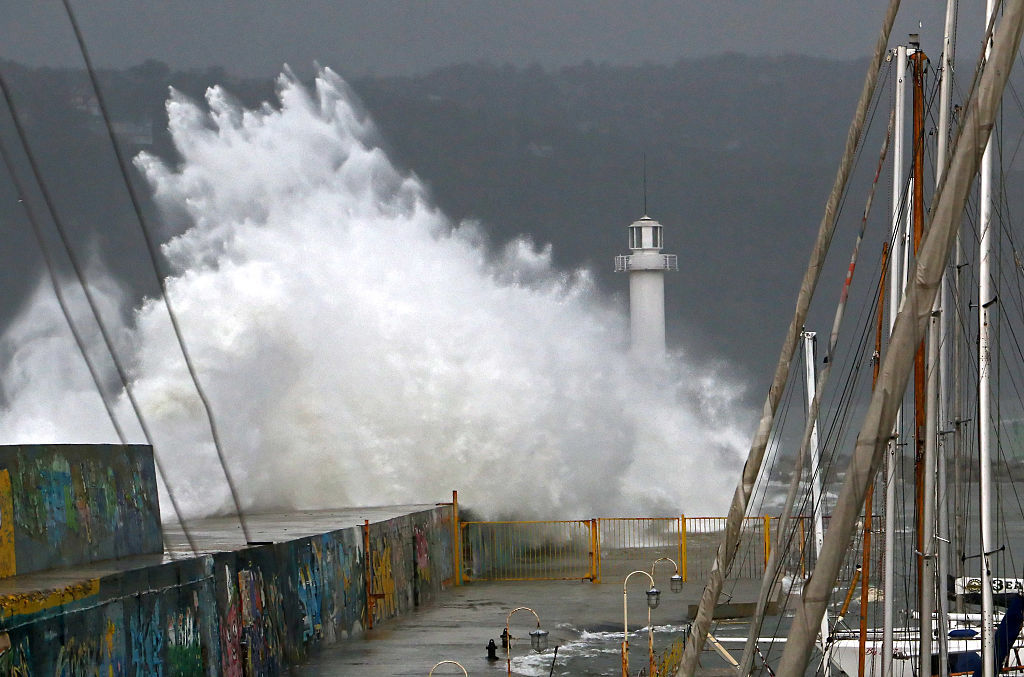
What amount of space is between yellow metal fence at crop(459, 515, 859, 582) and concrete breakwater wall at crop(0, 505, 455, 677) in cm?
406

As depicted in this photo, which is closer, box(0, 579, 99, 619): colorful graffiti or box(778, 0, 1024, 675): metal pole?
box(778, 0, 1024, 675): metal pole

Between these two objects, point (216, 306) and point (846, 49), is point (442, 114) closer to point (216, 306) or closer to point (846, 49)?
point (846, 49)

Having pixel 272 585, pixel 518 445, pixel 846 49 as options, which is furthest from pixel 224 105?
pixel 846 49

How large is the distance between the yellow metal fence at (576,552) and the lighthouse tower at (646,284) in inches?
745

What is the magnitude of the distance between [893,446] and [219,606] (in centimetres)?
866

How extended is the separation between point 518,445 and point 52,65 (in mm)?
114967

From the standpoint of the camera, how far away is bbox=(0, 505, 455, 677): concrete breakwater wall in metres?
13.7

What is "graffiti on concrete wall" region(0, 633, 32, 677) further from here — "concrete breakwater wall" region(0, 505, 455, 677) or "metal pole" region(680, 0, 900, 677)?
"metal pole" region(680, 0, 900, 677)

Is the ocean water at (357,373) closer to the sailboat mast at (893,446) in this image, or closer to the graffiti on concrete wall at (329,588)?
the graffiti on concrete wall at (329,588)

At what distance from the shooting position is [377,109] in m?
157

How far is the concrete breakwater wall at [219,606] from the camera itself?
13734mm

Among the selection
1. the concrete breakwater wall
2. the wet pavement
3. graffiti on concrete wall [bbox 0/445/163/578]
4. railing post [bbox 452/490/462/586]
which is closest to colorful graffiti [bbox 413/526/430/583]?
the concrete breakwater wall

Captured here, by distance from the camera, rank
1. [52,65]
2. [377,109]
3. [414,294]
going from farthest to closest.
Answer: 1. [377,109]
2. [52,65]
3. [414,294]

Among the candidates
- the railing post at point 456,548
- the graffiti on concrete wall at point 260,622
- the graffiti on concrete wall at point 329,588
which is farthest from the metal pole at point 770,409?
the railing post at point 456,548
